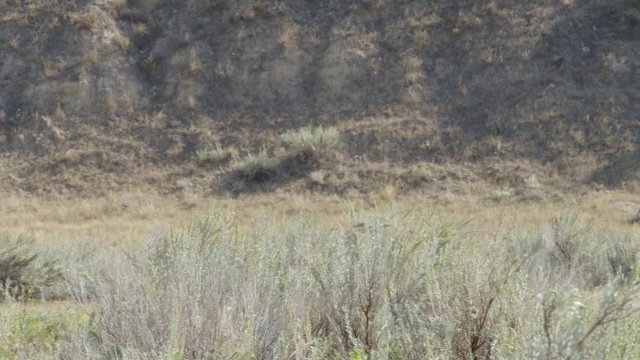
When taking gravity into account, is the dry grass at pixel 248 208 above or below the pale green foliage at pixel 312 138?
below

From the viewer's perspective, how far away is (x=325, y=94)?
864 inches

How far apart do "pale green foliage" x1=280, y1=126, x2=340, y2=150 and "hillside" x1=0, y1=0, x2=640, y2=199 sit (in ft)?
0.87

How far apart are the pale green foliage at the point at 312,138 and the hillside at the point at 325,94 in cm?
26

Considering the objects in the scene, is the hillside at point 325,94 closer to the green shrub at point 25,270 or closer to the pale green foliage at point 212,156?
the pale green foliage at point 212,156

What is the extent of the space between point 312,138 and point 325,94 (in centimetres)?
244

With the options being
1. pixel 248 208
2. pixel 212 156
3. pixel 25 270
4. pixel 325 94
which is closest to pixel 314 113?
pixel 325 94

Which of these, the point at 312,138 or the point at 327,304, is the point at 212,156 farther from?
the point at 327,304

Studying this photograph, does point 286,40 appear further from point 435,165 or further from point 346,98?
point 435,165

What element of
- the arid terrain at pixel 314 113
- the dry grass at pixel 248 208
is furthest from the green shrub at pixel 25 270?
the dry grass at pixel 248 208

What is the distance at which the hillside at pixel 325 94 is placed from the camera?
1950 centimetres

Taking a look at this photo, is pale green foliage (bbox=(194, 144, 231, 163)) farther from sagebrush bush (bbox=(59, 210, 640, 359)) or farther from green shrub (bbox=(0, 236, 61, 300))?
sagebrush bush (bbox=(59, 210, 640, 359))

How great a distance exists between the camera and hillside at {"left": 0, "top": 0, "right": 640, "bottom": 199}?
19.5 metres

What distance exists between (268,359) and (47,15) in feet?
72.6

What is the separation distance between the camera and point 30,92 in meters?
22.1
